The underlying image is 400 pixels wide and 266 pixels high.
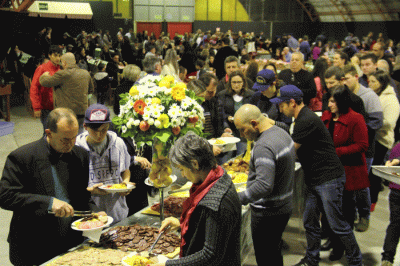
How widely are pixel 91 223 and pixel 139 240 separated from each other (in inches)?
12.8

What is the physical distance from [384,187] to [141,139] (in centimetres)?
440

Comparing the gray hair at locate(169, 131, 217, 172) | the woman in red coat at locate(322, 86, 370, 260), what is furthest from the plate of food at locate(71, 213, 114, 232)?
the woman in red coat at locate(322, 86, 370, 260)

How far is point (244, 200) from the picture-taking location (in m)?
2.52

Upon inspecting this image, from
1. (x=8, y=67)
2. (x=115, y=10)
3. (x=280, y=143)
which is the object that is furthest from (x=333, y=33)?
(x=280, y=143)

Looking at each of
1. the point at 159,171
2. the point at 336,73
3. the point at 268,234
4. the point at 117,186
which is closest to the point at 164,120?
the point at 159,171

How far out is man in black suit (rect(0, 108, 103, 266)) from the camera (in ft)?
6.66

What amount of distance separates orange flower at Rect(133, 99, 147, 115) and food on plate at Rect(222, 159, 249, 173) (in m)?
1.47

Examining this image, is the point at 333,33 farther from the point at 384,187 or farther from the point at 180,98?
the point at 180,98

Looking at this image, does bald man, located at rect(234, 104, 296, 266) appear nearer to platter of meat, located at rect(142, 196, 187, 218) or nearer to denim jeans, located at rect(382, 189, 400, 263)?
platter of meat, located at rect(142, 196, 187, 218)

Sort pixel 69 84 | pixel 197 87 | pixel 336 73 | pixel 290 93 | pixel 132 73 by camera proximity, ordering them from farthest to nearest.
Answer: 1. pixel 69 84
2. pixel 132 73
3. pixel 336 73
4. pixel 197 87
5. pixel 290 93

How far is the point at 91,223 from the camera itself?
7.04ft

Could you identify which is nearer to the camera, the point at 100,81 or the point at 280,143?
the point at 280,143

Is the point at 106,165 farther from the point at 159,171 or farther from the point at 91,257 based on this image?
the point at 91,257

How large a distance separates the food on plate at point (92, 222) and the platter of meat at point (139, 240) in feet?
0.62
